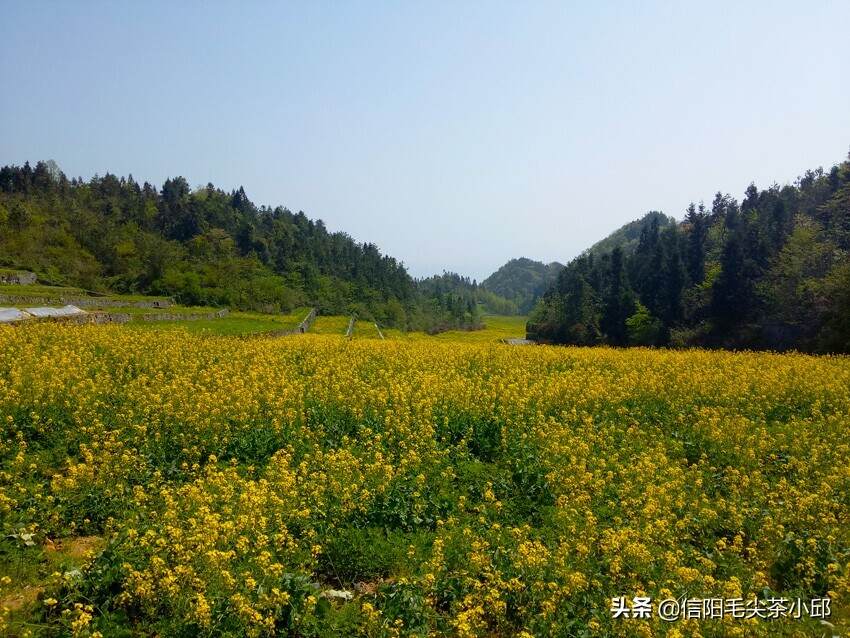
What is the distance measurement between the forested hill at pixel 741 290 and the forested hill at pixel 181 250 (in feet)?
105

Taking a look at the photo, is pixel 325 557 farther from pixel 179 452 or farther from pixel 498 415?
pixel 498 415

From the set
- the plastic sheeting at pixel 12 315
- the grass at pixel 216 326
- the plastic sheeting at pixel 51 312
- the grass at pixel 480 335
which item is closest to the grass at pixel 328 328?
the grass at pixel 216 326

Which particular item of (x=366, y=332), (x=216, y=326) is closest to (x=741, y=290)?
(x=366, y=332)

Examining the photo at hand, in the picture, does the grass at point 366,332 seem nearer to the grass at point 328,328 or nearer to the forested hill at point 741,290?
the grass at point 328,328

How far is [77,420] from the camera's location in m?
9.41

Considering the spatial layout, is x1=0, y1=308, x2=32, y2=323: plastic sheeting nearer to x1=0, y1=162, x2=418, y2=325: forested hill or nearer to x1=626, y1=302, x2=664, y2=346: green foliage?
x1=0, y1=162, x2=418, y2=325: forested hill

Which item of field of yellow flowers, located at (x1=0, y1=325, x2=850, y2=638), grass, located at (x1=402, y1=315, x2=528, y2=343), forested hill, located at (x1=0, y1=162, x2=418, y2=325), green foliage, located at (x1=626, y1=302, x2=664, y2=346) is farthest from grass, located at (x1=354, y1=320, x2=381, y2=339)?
field of yellow flowers, located at (x1=0, y1=325, x2=850, y2=638)

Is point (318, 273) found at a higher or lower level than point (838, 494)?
higher

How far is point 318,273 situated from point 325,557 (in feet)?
281

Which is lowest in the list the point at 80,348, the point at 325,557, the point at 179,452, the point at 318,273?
the point at 325,557

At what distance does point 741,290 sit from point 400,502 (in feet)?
164

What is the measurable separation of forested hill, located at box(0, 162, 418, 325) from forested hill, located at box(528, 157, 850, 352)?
105ft

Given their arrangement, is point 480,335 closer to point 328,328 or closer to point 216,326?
point 328,328

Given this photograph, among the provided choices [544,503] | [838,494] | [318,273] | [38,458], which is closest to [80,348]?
[38,458]
